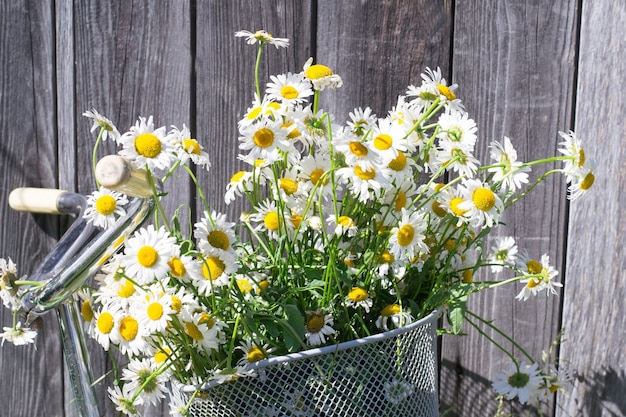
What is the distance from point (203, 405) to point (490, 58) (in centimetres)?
86

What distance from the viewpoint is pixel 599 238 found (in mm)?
1455

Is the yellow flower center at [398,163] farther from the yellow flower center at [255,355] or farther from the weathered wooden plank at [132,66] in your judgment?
the weathered wooden plank at [132,66]

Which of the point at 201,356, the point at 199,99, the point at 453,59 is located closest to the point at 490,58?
the point at 453,59

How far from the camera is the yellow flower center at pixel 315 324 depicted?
93 cm

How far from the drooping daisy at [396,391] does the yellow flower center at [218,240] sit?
265 mm

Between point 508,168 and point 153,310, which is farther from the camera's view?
point 508,168

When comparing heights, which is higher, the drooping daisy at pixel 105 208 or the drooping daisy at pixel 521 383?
the drooping daisy at pixel 105 208

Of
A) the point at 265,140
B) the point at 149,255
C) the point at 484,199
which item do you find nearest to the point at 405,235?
the point at 484,199

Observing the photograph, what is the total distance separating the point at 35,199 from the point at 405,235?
2.64 feet

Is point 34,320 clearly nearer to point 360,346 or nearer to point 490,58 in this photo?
point 360,346

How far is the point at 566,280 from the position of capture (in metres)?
1.48

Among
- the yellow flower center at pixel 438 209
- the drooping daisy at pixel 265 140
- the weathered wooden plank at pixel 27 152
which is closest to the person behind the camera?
the drooping daisy at pixel 265 140

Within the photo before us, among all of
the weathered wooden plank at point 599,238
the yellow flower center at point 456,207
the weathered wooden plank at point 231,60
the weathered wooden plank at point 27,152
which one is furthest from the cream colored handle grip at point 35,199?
the weathered wooden plank at point 599,238

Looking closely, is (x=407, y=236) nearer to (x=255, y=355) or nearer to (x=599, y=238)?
(x=255, y=355)
